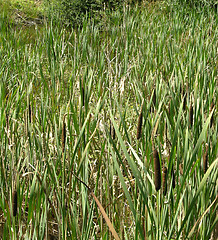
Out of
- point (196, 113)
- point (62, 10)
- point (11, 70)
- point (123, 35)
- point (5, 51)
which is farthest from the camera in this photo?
point (62, 10)

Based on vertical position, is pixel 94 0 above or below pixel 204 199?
above

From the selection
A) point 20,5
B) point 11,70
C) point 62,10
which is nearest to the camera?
point 11,70

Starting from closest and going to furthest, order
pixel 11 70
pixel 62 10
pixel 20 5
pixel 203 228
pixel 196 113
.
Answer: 1. pixel 203 228
2. pixel 196 113
3. pixel 11 70
4. pixel 62 10
5. pixel 20 5

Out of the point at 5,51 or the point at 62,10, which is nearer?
the point at 5,51

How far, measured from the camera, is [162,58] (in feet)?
11.3

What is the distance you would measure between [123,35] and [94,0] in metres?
2.80

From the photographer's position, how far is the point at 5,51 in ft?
12.1

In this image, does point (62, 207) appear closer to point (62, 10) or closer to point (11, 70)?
point (11, 70)

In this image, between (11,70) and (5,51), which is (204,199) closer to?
(11,70)

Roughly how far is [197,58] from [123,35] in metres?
1.41

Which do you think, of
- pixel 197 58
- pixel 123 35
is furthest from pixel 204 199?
pixel 123 35

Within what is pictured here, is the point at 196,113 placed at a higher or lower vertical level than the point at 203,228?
higher

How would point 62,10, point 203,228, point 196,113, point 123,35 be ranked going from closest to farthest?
point 203,228, point 196,113, point 123,35, point 62,10

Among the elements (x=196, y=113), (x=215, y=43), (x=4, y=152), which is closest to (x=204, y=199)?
(x=196, y=113)
